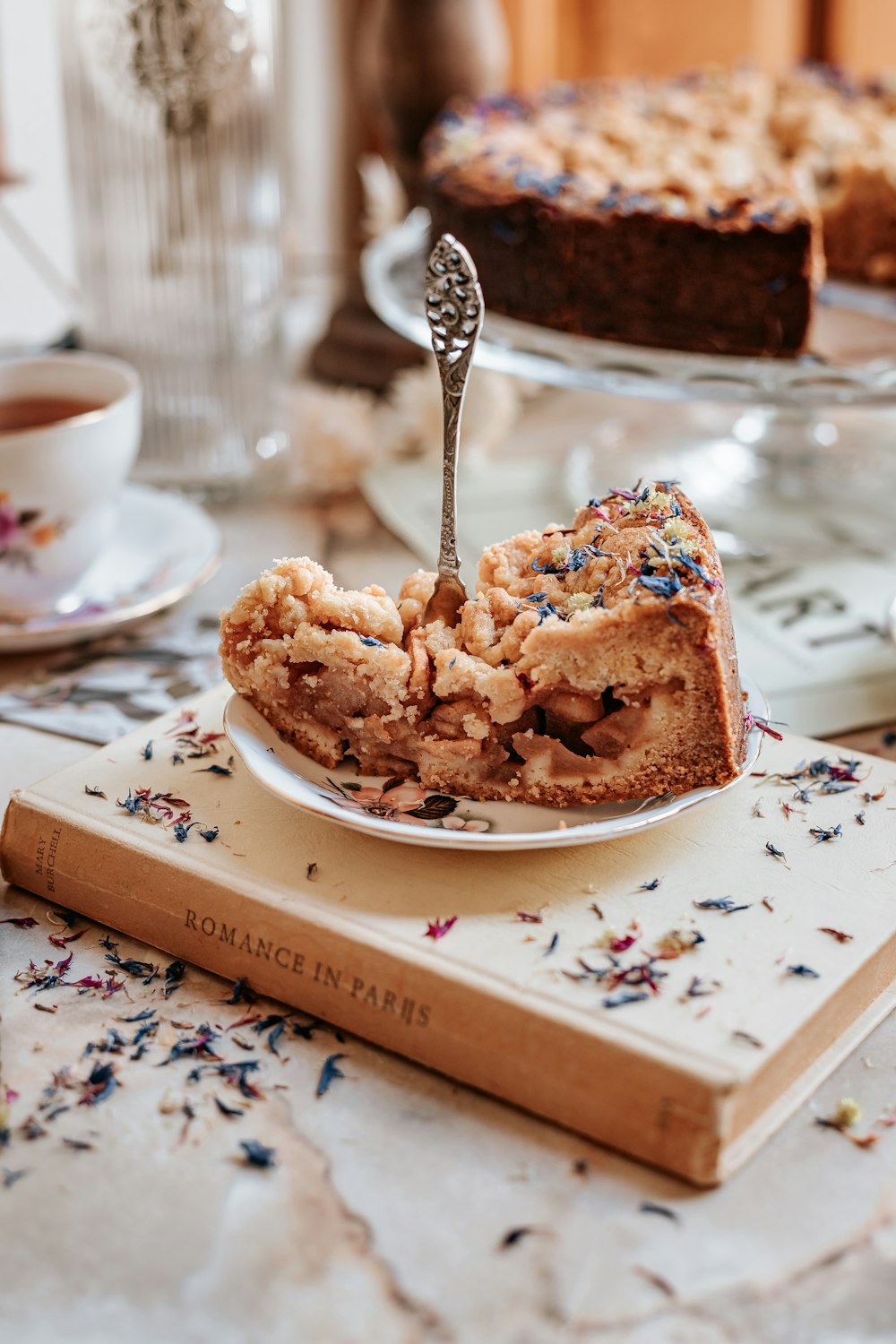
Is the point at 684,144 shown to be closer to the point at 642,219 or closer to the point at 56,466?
the point at 642,219

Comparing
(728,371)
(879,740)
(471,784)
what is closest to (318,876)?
(471,784)

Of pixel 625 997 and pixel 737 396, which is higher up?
pixel 737 396

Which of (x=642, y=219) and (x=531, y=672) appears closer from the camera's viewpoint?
(x=531, y=672)

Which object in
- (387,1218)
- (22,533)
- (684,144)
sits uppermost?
(684,144)

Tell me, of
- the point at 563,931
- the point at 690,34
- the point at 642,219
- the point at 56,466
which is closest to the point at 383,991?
the point at 563,931

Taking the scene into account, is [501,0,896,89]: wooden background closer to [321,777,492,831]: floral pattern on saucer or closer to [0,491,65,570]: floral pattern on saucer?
[0,491,65,570]: floral pattern on saucer

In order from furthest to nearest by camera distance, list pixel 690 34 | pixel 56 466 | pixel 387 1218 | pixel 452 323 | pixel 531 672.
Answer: pixel 690 34, pixel 56 466, pixel 452 323, pixel 531 672, pixel 387 1218
